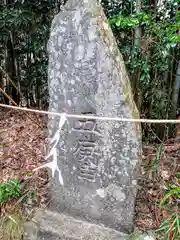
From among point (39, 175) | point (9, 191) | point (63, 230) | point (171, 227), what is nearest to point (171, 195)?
point (171, 227)

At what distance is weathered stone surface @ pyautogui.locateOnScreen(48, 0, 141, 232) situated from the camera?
1460 millimetres

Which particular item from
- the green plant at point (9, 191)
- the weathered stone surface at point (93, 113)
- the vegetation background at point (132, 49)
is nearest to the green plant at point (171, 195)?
the weathered stone surface at point (93, 113)

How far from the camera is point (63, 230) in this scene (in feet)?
5.66

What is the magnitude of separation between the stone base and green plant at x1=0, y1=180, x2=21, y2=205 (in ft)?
Answer: 0.81

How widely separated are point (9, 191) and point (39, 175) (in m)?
0.35

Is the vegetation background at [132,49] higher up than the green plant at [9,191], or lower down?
higher up

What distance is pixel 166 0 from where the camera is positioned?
2.85 m

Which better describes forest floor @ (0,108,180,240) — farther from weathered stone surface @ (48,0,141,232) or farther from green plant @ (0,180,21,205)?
weathered stone surface @ (48,0,141,232)

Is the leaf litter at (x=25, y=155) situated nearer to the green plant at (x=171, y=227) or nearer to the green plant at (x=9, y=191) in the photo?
the green plant at (x=9, y=191)

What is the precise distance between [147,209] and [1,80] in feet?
10.4

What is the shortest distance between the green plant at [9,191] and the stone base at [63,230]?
25 centimetres

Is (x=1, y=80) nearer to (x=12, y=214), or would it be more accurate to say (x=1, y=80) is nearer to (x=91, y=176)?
(x=12, y=214)

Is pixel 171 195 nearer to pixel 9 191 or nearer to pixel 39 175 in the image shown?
pixel 39 175

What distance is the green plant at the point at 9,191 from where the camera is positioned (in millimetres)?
1896
